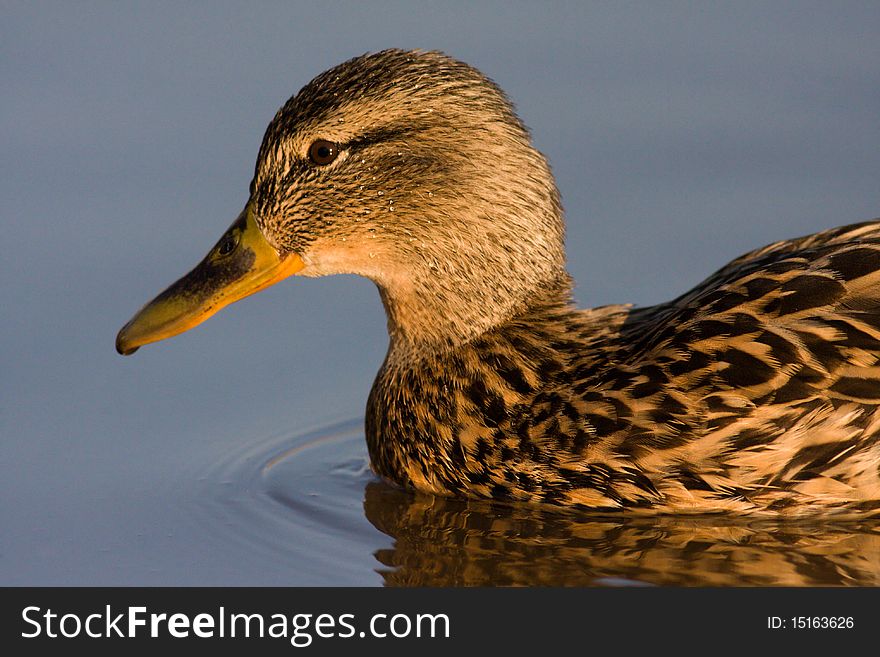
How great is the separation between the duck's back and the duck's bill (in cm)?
115

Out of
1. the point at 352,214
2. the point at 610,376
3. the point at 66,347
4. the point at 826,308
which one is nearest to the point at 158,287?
the point at 66,347

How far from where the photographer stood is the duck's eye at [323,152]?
9188 mm

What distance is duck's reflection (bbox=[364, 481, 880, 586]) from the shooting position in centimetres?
827

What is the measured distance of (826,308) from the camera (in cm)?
848

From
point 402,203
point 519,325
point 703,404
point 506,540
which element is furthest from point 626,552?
point 402,203

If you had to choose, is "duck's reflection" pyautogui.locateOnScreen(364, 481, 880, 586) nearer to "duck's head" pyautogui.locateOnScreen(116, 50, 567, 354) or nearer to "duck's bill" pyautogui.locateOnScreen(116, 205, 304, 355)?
"duck's head" pyautogui.locateOnScreen(116, 50, 567, 354)

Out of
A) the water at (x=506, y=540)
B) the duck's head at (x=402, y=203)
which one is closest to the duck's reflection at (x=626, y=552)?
the water at (x=506, y=540)

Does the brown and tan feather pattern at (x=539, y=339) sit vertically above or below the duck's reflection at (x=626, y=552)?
above

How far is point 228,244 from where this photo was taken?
9.41 meters

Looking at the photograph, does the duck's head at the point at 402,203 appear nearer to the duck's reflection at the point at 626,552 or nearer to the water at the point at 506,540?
the water at the point at 506,540

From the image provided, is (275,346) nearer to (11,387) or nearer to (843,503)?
(11,387)

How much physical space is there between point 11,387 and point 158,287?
1.25 meters

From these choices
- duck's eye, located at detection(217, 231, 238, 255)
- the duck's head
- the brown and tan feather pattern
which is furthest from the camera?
duck's eye, located at detection(217, 231, 238, 255)

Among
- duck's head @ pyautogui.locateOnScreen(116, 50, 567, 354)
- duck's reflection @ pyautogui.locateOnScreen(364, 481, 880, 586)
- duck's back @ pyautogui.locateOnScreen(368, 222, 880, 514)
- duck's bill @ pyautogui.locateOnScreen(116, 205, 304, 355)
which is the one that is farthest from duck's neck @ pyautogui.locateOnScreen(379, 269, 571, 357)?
duck's reflection @ pyautogui.locateOnScreen(364, 481, 880, 586)
